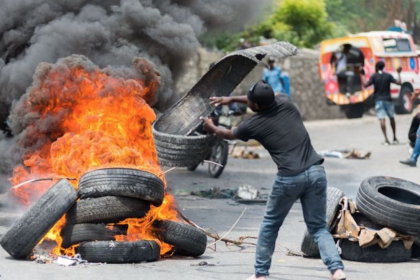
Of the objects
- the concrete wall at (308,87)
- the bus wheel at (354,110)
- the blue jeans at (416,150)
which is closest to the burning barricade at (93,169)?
the blue jeans at (416,150)

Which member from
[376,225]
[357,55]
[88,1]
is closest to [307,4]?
[357,55]

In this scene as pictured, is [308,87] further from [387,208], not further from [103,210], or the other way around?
[103,210]

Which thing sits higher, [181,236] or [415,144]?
[181,236]

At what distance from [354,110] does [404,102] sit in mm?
1664

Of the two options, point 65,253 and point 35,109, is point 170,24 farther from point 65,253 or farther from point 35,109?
point 65,253

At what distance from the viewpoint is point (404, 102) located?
1128 inches

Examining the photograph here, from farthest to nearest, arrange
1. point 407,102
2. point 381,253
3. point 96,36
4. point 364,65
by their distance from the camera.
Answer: point 407,102
point 364,65
point 96,36
point 381,253

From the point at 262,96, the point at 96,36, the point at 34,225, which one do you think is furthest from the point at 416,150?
the point at 34,225

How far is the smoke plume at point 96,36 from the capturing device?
12.0 meters

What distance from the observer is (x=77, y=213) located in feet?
Answer: 26.9

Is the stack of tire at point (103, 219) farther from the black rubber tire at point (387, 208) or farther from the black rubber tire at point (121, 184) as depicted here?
the black rubber tire at point (387, 208)

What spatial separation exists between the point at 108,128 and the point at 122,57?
2197 mm

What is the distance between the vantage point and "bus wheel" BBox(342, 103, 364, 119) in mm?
28891

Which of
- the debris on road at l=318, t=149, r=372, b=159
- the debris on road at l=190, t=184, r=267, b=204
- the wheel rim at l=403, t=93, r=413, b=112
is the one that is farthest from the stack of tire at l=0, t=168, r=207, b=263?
the wheel rim at l=403, t=93, r=413, b=112
